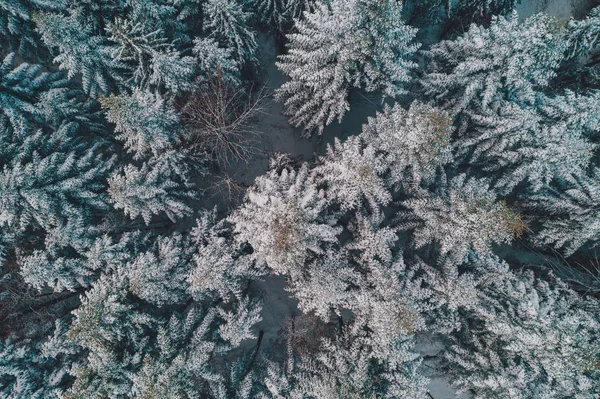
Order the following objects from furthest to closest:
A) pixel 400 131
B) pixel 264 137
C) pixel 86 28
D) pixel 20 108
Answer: pixel 264 137, pixel 20 108, pixel 86 28, pixel 400 131

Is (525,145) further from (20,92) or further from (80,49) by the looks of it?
(20,92)

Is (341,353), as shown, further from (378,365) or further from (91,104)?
(91,104)

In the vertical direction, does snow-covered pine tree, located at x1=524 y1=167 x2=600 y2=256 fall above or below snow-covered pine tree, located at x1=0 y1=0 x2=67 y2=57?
above

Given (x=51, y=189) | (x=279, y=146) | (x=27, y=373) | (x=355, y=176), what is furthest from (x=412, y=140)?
(x=27, y=373)

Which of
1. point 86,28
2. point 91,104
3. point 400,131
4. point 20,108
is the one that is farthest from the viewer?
point 91,104

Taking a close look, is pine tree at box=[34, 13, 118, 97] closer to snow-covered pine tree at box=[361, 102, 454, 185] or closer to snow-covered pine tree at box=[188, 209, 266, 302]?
snow-covered pine tree at box=[188, 209, 266, 302]

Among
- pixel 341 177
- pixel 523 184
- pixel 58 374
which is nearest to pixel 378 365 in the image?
pixel 341 177

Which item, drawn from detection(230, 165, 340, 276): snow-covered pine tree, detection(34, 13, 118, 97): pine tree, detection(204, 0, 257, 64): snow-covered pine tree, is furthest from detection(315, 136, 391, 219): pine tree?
detection(34, 13, 118, 97): pine tree
